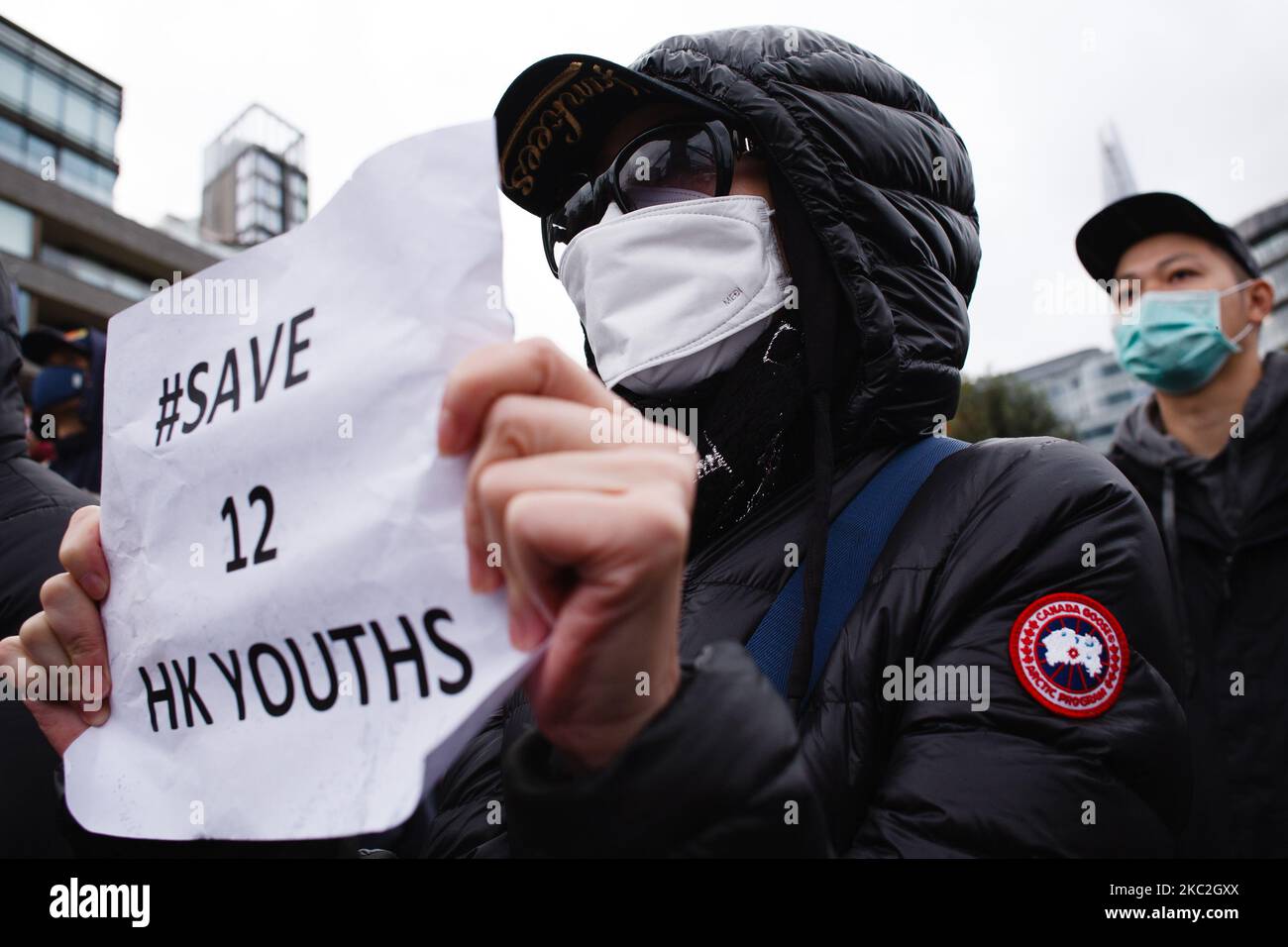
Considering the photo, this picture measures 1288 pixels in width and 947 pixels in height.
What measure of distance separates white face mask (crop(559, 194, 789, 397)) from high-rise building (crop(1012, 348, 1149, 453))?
7193 centimetres

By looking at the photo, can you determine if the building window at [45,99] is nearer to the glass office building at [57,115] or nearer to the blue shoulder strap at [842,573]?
the glass office building at [57,115]

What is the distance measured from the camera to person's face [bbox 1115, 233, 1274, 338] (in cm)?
376

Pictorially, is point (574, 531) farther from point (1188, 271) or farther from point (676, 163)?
point (1188, 271)

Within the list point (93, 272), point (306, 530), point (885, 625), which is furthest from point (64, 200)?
point (885, 625)

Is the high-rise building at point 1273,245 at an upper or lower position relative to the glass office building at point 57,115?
lower

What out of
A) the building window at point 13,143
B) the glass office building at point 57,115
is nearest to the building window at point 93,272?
the glass office building at point 57,115

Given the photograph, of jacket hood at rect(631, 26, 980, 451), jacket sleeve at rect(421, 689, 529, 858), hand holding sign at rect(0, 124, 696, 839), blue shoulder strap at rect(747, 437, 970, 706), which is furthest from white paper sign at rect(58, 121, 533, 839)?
jacket hood at rect(631, 26, 980, 451)

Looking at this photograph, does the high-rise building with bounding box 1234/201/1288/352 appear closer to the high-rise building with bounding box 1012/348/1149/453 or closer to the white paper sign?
the high-rise building with bounding box 1012/348/1149/453

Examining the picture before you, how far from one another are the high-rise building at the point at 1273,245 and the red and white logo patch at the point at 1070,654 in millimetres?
53512

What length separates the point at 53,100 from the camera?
34656 millimetres

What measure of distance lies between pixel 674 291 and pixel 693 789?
3.48ft

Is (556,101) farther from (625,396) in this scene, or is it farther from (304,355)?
(304,355)

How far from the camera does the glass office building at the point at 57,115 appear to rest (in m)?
32.5
